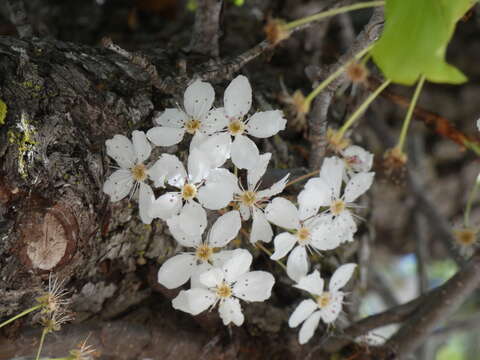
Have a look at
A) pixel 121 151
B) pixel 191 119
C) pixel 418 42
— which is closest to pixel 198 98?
pixel 191 119

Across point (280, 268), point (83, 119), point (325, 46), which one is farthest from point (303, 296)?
point (325, 46)

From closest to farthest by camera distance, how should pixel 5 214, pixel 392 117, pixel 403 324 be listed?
pixel 5 214, pixel 403 324, pixel 392 117

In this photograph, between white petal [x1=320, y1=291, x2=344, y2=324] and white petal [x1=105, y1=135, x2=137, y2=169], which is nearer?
white petal [x1=105, y1=135, x2=137, y2=169]

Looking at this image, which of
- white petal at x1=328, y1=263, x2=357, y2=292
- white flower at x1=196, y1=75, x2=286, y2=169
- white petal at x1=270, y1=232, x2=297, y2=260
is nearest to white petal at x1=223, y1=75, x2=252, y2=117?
white flower at x1=196, y1=75, x2=286, y2=169

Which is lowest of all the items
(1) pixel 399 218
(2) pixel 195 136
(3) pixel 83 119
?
(1) pixel 399 218

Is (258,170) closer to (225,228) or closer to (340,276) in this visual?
(225,228)

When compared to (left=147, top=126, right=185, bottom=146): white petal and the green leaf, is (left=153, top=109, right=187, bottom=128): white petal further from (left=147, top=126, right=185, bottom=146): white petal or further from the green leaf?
the green leaf

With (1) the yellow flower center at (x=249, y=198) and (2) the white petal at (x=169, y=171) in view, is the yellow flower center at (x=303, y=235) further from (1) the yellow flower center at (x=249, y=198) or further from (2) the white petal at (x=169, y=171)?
(2) the white petal at (x=169, y=171)

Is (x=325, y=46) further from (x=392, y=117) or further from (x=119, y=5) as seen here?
(x=119, y=5)
